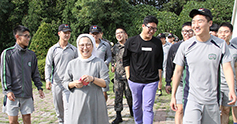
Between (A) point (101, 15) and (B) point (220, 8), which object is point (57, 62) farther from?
(B) point (220, 8)

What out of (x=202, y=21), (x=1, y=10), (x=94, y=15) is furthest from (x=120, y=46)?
(x=1, y=10)

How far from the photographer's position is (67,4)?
63.4 feet

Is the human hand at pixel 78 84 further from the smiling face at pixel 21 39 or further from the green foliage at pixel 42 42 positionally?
the green foliage at pixel 42 42

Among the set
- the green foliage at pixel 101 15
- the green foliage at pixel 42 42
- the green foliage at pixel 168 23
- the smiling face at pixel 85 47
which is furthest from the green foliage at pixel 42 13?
the smiling face at pixel 85 47

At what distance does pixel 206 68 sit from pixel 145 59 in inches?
A: 62.1

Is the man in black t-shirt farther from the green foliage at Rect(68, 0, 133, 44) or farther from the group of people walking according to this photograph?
the green foliage at Rect(68, 0, 133, 44)

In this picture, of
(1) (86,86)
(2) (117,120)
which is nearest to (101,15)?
(2) (117,120)

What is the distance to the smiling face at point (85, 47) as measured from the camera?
130 inches

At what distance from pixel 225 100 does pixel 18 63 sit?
4253 millimetres

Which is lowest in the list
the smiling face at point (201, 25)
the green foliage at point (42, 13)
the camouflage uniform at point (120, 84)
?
the camouflage uniform at point (120, 84)

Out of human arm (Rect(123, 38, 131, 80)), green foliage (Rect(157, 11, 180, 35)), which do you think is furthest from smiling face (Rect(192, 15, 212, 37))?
green foliage (Rect(157, 11, 180, 35))

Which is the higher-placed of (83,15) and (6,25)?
(83,15)

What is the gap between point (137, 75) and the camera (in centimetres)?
437

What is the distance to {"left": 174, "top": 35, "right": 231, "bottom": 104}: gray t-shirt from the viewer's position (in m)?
2.90
